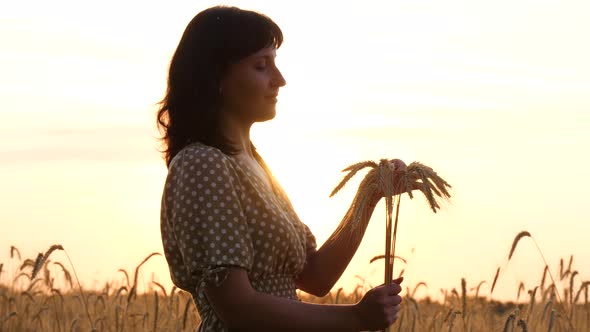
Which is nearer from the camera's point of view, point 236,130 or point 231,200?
point 231,200

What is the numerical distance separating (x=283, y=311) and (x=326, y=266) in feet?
2.49

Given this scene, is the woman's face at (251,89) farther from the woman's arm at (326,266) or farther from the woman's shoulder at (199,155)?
the woman's arm at (326,266)

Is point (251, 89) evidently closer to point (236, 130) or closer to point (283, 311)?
point (236, 130)

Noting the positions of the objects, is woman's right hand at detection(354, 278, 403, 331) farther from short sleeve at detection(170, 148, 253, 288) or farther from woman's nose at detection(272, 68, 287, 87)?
woman's nose at detection(272, 68, 287, 87)

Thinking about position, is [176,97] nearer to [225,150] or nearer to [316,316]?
[225,150]

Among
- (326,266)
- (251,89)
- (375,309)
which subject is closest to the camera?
(375,309)

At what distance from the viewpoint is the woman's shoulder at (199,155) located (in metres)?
3.27

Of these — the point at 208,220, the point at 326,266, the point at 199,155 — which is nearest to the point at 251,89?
the point at 199,155

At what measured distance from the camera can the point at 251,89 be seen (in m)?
3.44

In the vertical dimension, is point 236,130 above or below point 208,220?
above

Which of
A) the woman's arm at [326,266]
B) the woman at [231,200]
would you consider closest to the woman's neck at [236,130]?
the woman at [231,200]

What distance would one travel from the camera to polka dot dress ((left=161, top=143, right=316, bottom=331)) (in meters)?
3.21

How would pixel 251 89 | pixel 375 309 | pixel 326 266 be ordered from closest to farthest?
pixel 375 309, pixel 251 89, pixel 326 266

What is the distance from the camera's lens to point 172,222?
334 cm
